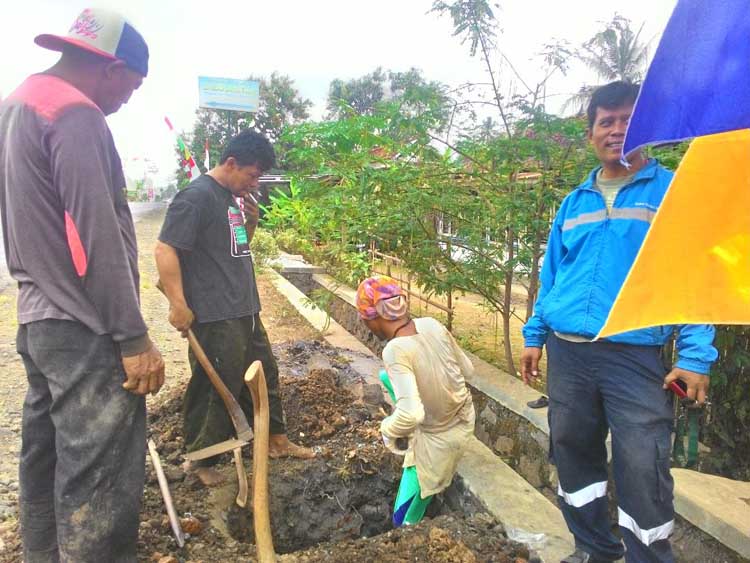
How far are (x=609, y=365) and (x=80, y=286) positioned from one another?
1.76m

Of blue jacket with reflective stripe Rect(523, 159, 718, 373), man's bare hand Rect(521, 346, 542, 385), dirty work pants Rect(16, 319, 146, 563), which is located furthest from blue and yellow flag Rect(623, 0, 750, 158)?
dirty work pants Rect(16, 319, 146, 563)

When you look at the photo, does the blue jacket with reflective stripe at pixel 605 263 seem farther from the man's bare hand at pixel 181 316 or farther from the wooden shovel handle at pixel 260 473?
the man's bare hand at pixel 181 316

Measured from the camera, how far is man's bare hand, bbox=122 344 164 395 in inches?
68.6

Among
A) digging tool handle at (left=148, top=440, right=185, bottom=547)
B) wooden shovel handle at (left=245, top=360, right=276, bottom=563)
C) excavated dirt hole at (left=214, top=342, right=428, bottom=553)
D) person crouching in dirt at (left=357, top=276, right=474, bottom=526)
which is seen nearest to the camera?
wooden shovel handle at (left=245, top=360, right=276, bottom=563)

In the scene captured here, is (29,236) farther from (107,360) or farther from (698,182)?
(698,182)

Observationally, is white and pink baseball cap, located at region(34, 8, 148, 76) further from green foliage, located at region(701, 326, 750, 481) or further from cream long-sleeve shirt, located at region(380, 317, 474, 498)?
green foliage, located at region(701, 326, 750, 481)

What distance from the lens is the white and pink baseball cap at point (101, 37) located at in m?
1.74

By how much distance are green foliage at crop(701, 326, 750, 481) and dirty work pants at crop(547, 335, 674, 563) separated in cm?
103

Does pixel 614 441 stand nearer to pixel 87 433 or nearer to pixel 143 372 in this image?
pixel 143 372

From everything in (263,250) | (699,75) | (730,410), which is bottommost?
(263,250)

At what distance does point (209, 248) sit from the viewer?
2809 mm

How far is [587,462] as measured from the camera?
2.10 metres

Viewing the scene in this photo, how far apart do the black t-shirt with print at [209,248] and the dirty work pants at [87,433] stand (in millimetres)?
972

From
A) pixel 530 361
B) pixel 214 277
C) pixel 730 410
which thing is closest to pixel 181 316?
pixel 214 277
